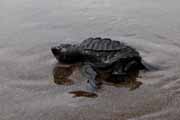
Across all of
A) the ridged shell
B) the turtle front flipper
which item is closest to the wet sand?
the turtle front flipper

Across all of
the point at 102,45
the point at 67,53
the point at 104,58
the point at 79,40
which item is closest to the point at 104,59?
the point at 104,58

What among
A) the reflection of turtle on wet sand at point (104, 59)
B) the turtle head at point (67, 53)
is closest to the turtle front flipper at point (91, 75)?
the reflection of turtle on wet sand at point (104, 59)

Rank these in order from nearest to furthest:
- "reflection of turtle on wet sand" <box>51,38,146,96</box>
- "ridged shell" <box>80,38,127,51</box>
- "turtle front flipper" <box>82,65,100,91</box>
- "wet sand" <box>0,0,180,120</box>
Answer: "wet sand" <box>0,0,180,120</box> → "turtle front flipper" <box>82,65,100,91</box> → "reflection of turtle on wet sand" <box>51,38,146,96</box> → "ridged shell" <box>80,38,127,51</box>

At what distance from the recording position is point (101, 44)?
12.0ft

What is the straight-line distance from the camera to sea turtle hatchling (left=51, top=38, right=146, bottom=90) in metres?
3.45

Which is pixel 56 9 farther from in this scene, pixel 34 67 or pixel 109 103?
pixel 109 103

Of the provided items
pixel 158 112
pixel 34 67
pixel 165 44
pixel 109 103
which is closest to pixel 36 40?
pixel 34 67

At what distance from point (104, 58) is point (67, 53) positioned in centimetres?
39

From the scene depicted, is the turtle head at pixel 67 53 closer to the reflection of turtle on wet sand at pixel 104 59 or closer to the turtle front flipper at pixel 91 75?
the reflection of turtle on wet sand at pixel 104 59

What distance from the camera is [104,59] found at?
3.54m

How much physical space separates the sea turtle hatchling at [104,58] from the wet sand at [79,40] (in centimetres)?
15

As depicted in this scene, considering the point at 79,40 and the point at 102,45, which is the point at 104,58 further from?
the point at 79,40

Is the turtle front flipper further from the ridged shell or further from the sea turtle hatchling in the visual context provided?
the ridged shell

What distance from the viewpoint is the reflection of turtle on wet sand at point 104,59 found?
11.2 ft
